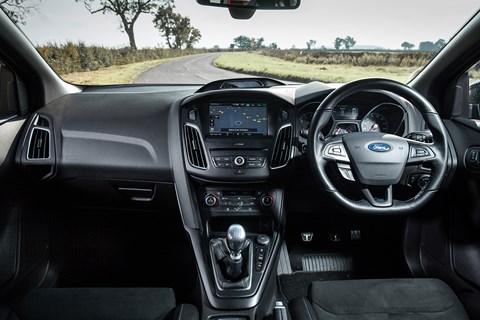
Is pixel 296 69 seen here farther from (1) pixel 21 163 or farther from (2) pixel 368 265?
(1) pixel 21 163

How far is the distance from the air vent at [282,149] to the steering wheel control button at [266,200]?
207 millimetres

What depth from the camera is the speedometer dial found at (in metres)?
2.53

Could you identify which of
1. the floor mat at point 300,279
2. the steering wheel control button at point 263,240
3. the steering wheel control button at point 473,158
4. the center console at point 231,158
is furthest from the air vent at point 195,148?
the steering wheel control button at point 473,158

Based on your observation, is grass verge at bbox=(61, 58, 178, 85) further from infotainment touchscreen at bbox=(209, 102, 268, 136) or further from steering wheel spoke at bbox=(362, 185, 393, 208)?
steering wheel spoke at bbox=(362, 185, 393, 208)

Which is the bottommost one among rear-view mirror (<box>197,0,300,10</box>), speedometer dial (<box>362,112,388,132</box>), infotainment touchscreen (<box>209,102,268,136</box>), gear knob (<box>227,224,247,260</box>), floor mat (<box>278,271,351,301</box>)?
floor mat (<box>278,271,351,301</box>)

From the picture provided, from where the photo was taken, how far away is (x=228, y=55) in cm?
292

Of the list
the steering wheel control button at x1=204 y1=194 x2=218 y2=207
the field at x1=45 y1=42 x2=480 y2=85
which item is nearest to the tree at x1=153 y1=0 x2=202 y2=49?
the field at x1=45 y1=42 x2=480 y2=85

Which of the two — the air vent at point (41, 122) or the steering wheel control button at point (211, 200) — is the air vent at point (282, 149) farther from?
the air vent at point (41, 122)

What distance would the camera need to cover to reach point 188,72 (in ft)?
9.99

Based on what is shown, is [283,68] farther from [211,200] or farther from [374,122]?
[211,200]

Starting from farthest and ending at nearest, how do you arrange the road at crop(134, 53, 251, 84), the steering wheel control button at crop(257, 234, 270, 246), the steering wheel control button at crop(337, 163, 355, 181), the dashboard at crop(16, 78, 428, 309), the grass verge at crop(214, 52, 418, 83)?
the road at crop(134, 53, 251, 84) < the grass verge at crop(214, 52, 418, 83) < the steering wheel control button at crop(257, 234, 270, 246) < the dashboard at crop(16, 78, 428, 309) < the steering wheel control button at crop(337, 163, 355, 181)

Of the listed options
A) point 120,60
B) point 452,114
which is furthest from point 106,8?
point 452,114

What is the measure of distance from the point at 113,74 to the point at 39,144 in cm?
69

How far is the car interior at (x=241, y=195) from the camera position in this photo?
219 cm
